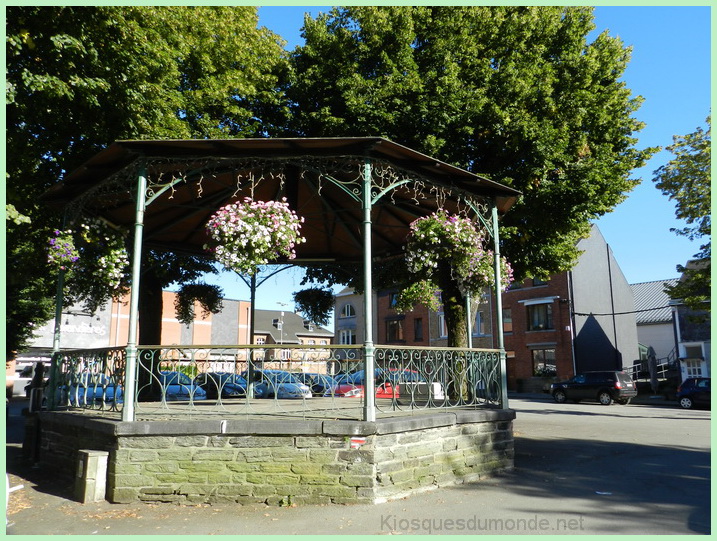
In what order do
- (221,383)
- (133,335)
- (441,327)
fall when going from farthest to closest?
(441,327)
(221,383)
(133,335)

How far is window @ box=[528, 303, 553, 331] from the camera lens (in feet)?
116

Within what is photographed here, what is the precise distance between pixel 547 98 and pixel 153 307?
10.2 m

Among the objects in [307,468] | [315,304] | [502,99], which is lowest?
[307,468]

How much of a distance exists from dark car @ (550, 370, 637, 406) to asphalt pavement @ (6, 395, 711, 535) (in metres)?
17.3

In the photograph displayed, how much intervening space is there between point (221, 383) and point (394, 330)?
38.6 m

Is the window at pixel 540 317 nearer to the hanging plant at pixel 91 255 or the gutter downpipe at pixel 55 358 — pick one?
the hanging plant at pixel 91 255

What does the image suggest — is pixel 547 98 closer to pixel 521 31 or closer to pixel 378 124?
pixel 521 31

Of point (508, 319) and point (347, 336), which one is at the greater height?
point (508, 319)

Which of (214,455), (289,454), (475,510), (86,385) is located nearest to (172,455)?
(214,455)

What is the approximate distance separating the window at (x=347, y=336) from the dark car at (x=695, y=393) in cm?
3055

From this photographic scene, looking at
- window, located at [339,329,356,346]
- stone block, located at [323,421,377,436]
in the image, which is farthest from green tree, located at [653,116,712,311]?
window, located at [339,329,356,346]

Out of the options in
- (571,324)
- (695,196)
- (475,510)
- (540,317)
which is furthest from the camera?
(540,317)

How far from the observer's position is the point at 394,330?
46094 millimetres

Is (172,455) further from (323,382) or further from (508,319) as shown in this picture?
(508,319)
